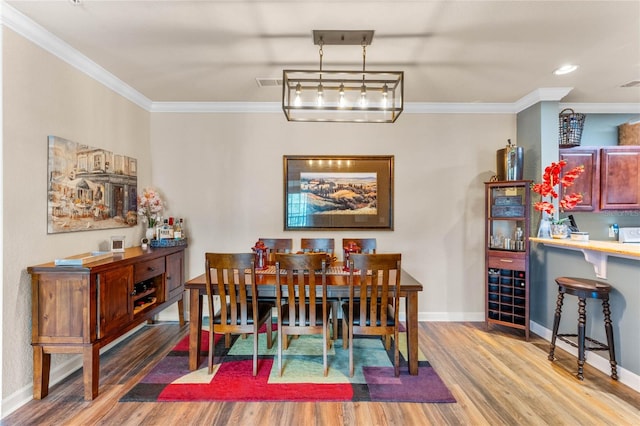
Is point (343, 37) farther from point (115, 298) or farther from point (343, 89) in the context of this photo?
point (115, 298)

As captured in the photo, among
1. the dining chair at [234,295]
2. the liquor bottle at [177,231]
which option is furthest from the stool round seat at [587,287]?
the liquor bottle at [177,231]

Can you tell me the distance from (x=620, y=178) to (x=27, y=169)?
606 centimetres

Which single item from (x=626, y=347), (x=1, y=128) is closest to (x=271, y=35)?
(x=1, y=128)

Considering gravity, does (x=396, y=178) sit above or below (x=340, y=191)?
above

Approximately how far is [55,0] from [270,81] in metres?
1.78

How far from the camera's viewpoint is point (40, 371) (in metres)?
2.34

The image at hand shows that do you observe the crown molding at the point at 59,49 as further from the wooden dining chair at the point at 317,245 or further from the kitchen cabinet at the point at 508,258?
the kitchen cabinet at the point at 508,258

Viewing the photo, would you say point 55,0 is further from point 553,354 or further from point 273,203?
point 553,354

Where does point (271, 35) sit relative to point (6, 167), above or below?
above

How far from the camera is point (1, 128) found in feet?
7.17

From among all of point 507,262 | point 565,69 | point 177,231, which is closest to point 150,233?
point 177,231

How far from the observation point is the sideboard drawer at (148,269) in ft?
9.50

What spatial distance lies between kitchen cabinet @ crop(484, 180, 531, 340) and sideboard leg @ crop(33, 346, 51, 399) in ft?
14.1

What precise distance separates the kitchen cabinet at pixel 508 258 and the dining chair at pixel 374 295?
174 centimetres
